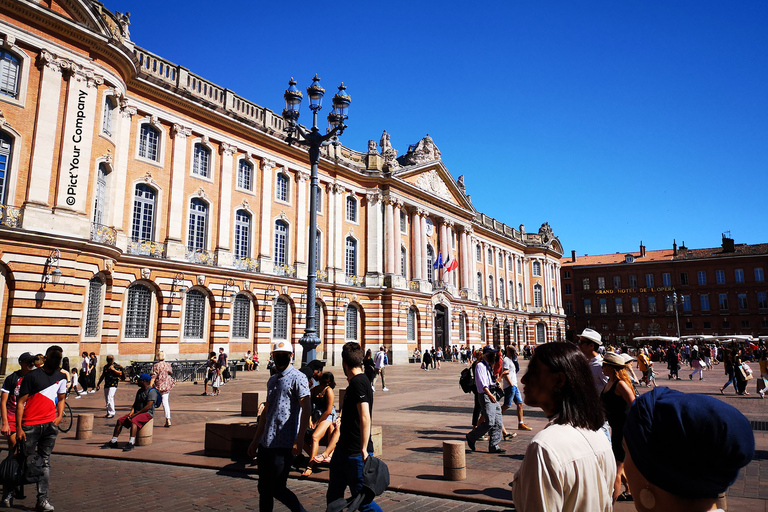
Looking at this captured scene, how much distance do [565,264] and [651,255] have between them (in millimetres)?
11982

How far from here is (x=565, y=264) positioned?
267 ft

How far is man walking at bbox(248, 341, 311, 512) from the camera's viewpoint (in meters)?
4.93

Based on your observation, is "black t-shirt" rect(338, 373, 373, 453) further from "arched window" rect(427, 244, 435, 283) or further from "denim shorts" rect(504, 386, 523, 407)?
"arched window" rect(427, 244, 435, 283)

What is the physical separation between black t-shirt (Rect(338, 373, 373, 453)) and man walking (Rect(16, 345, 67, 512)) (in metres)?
3.73

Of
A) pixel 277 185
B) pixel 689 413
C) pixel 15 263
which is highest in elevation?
pixel 277 185

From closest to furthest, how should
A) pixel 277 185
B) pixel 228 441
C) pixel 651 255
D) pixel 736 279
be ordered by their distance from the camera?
pixel 228 441 < pixel 277 185 < pixel 736 279 < pixel 651 255

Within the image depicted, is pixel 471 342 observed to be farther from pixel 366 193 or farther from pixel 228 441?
pixel 228 441

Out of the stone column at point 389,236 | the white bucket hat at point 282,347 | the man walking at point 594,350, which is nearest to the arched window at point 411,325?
the stone column at point 389,236

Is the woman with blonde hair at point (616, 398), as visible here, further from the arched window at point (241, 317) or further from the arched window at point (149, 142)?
the arched window at point (241, 317)

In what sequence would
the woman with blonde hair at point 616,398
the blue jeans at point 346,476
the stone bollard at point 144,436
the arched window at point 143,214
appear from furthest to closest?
the arched window at point 143,214 < the stone bollard at point 144,436 < the woman with blonde hair at point 616,398 < the blue jeans at point 346,476

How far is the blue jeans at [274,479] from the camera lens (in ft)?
16.0

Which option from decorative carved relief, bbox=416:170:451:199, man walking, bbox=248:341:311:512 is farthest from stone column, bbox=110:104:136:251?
decorative carved relief, bbox=416:170:451:199

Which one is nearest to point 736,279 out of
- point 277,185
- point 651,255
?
point 651,255

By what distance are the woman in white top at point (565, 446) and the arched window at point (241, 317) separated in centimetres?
2789
